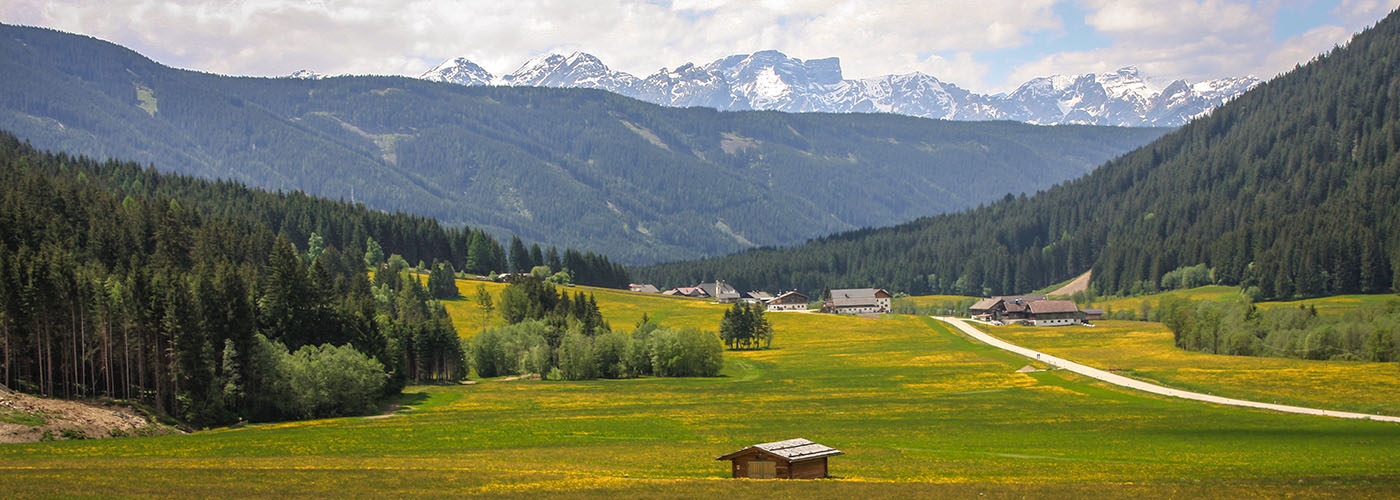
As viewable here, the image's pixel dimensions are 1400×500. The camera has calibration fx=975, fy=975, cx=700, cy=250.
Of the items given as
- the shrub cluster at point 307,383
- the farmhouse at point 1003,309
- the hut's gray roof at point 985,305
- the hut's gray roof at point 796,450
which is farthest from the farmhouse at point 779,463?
the hut's gray roof at point 985,305

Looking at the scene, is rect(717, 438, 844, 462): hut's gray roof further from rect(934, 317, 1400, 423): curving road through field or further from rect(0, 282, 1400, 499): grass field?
rect(934, 317, 1400, 423): curving road through field

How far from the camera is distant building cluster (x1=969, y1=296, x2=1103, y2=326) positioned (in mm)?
175625

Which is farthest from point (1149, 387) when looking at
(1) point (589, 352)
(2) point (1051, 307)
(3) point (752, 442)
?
(2) point (1051, 307)

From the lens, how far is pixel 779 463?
3688 centimetres

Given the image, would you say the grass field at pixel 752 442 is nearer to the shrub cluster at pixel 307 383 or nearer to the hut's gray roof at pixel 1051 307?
the shrub cluster at pixel 307 383

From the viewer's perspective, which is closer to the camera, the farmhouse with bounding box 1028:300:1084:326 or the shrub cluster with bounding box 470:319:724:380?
the shrub cluster with bounding box 470:319:724:380

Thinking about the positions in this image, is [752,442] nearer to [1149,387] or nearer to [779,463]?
[779,463]

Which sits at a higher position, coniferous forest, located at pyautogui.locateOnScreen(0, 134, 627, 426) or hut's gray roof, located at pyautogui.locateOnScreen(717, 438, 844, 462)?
coniferous forest, located at pyautogui.locateOnScreen(0, 134, 627, 426)

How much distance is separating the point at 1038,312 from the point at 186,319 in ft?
488

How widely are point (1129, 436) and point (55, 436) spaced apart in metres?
56.3

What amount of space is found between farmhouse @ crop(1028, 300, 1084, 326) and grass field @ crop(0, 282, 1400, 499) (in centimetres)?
8642

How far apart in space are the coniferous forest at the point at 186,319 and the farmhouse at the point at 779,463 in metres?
41.0

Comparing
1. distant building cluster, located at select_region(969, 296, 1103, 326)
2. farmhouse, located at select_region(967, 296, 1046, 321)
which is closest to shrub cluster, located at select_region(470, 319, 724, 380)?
distant building cluster, located at select_region(969, 296, 1103, 326)

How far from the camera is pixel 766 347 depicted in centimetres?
14525
